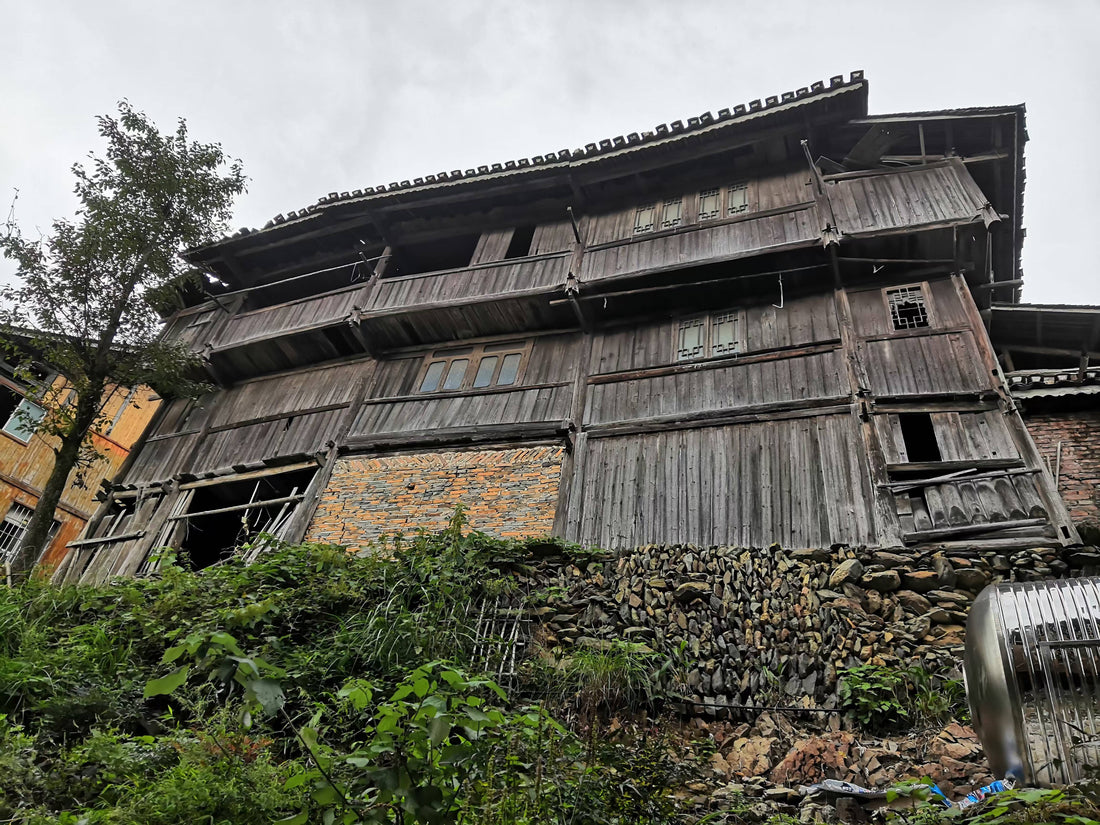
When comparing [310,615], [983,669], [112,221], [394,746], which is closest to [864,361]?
[983,669]

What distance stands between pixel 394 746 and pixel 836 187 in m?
12.3

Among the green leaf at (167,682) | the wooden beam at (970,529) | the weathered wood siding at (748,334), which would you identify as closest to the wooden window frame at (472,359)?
the weathered wood siding at (748,334)

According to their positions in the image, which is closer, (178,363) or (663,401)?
(663,401)

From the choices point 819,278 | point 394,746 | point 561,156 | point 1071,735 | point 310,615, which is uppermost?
point 561,156

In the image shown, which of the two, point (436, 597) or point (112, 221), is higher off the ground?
point (112, 221)

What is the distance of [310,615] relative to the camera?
7445 millimetres

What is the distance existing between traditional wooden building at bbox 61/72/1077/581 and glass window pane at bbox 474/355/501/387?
5 cm

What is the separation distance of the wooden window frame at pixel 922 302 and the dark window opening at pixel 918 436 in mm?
Answer: 1481

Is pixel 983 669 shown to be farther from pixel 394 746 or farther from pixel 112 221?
pixel 112 221

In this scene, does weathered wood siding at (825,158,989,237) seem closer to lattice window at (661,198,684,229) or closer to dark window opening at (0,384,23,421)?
lattice window at (661,198,684,229)

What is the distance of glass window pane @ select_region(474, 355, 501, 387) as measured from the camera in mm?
13266

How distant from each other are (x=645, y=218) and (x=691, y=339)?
3.12m

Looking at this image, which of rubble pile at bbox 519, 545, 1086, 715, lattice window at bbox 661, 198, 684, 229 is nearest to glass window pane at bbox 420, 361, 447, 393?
lattice window at bbox 661, 198, 684, 229

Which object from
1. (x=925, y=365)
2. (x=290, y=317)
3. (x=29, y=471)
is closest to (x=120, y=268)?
(x=290, y=317)
